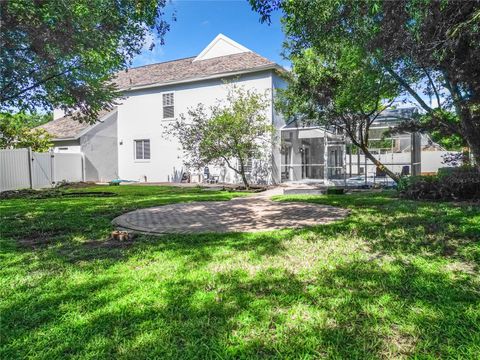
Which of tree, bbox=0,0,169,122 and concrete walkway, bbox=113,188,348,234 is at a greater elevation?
tree, bbox=0,0,169,122

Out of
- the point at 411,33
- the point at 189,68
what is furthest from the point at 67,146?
the point at 411,33

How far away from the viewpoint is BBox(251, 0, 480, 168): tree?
519 cm

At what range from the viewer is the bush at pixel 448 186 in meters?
10.4

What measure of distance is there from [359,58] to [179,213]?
7.07 metres

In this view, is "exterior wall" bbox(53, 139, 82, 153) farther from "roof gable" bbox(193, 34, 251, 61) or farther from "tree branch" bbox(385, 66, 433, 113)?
"tree branch" bbox(385, 66, 433, 113)

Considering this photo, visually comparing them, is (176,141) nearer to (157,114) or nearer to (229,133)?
(157,114)

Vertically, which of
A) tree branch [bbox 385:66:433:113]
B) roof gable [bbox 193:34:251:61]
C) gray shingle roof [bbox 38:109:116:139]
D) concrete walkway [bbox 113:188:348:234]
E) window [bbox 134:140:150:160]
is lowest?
concrete walkway [bbox 113:188:348:234]

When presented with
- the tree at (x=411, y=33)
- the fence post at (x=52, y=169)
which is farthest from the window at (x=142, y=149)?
the tree at (x=411, y=33)

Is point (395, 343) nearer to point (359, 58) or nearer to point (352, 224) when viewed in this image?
point (352, 224)

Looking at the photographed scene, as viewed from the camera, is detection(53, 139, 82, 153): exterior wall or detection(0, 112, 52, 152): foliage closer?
detection(0, 112, 52, 152): foliage

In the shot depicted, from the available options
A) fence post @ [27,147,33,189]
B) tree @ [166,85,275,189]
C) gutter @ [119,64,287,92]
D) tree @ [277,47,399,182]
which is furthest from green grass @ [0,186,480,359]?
gutter @ [119,64,287,92]

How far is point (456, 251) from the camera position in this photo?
4.97 m

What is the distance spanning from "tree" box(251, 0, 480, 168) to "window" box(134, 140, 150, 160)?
1793cm

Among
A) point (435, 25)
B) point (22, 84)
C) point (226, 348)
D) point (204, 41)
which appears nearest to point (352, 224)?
point (435, 25)
